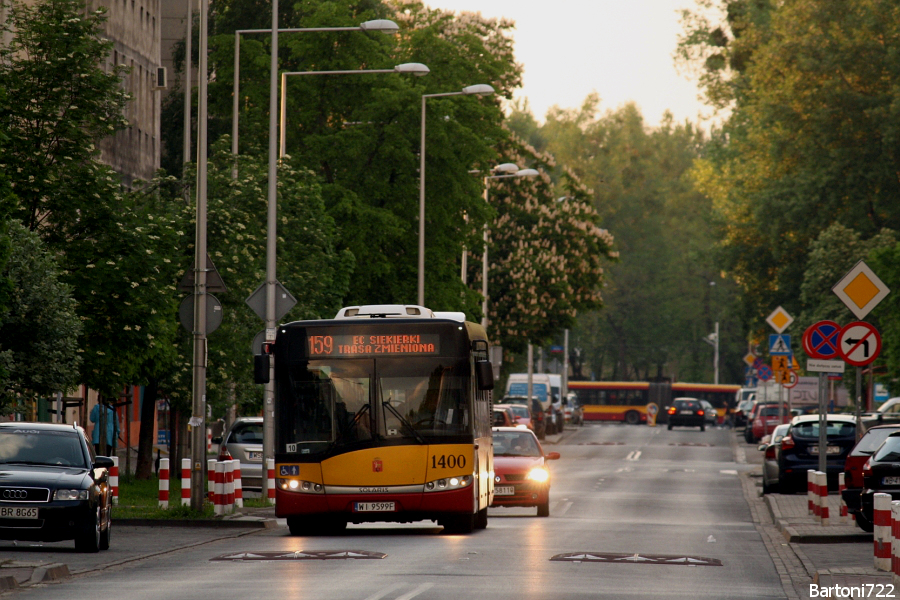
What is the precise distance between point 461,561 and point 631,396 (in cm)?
8785

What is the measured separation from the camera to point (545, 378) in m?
84.6

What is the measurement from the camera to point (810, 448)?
109 ft

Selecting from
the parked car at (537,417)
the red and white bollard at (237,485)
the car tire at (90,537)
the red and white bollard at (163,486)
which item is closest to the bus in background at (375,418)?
the car tire at (90,537)

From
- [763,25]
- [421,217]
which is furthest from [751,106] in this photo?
[421,217]

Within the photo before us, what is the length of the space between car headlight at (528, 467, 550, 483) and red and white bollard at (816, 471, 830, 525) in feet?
17.1

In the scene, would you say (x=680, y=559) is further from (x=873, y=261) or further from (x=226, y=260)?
(x=873, y=261)

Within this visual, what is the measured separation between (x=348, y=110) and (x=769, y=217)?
25.1 meters

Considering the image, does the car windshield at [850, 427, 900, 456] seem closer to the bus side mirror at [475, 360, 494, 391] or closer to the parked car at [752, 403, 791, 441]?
the bus side mirror at [475, 360, 494, 391]

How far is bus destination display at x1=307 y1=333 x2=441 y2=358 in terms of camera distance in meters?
Answer: 20.8

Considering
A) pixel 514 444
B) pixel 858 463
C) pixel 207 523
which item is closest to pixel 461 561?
pixel 207 523

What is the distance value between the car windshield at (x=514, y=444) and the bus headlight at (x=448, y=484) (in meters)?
7.67

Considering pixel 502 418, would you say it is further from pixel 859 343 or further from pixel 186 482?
pixel 859 343

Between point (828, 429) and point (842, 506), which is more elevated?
point (828, 429)

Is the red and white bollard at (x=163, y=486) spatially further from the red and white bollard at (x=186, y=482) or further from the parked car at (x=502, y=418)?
the parked car at (x=502, y=418)
